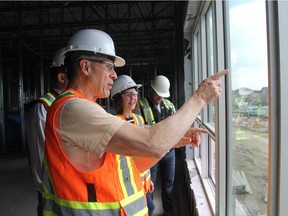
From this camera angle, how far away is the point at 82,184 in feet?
3.55

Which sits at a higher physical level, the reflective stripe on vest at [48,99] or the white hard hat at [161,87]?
the white hard hat at [161,87]

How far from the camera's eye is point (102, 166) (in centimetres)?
110

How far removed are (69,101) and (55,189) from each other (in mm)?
406

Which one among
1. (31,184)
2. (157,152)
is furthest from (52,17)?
(157,152)

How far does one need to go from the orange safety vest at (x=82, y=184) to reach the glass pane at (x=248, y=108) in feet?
2.17

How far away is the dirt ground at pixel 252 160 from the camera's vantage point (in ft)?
3.99

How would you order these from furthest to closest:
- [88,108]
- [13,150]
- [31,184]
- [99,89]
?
[13,150] → [31,184] → [99,89] → [88,108]

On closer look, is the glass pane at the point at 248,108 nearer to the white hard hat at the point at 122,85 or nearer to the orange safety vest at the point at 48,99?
the white hard hat at the point at 122,85

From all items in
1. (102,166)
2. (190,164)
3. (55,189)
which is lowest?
(190,164)

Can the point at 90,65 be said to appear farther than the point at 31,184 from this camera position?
No

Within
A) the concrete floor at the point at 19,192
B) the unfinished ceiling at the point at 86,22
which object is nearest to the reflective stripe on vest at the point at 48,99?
the concrete floor at the point at 19,192

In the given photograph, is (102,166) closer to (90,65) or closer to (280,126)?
(90,65)

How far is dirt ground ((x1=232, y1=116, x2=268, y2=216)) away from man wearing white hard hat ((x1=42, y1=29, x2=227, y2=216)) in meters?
0.37

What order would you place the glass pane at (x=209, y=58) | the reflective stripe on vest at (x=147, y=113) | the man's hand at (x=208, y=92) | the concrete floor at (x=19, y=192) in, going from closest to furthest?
the man's hand at (x=208, y=92)
the glass pane at (x=209, y=58)
the reflective stripe on vest at (x=147, y=113)
the concrete floor at (x=19, y=192)
